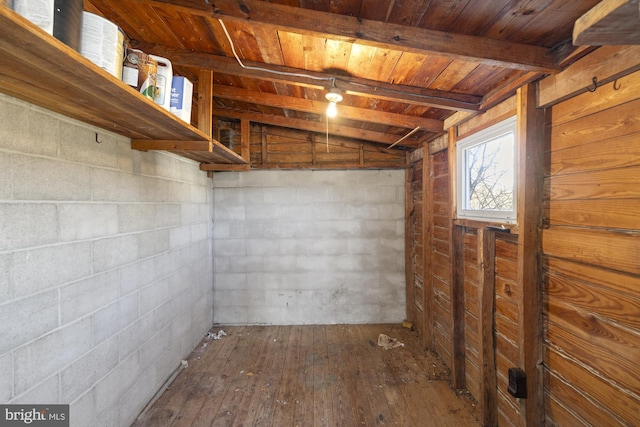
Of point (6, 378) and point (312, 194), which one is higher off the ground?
point (312, 194)

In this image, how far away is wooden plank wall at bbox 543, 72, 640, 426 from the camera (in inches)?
39.9

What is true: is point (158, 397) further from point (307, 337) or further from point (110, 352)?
point (307, 337)

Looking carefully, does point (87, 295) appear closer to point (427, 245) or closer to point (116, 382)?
point (116, 382)

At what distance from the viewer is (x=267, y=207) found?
334 centimetres

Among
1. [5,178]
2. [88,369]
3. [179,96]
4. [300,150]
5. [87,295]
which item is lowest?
[88,369]

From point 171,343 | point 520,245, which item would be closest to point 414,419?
point 520,245

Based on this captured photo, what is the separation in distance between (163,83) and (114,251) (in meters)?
1.02

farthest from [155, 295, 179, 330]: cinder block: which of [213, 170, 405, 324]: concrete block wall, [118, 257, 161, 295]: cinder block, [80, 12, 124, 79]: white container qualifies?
[80, 12, 124, 79]: white container

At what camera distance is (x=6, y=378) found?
1.07m

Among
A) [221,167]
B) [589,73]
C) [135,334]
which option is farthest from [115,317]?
[589,73]

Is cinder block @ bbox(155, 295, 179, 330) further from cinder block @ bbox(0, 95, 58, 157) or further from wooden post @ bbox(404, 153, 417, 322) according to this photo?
wooden post @ bbox(404, 153, 417, 322)

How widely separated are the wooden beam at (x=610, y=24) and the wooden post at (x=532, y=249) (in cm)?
77

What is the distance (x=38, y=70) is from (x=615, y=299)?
7.17 ft

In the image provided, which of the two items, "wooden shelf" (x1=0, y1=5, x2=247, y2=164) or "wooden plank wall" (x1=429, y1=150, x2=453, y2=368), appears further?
"wooden plank wall" (x1=429, y1=150, x2=453, y2=368)
